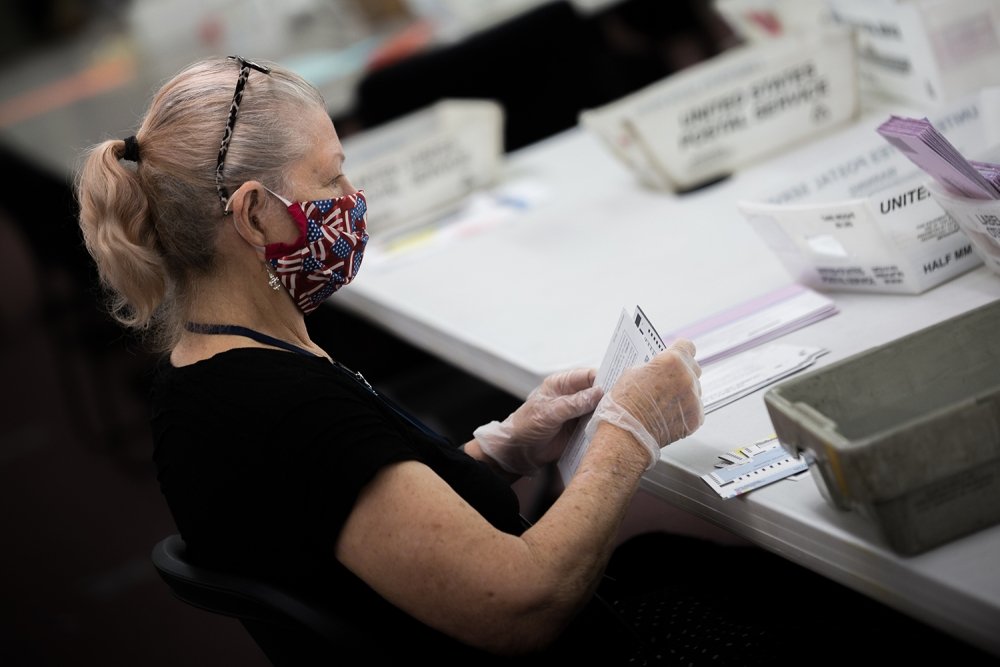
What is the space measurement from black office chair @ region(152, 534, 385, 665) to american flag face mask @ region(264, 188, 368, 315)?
40cm

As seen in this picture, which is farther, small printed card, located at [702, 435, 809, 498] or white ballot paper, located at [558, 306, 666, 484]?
white ballot paper, located at [558, 306, 666, 484]

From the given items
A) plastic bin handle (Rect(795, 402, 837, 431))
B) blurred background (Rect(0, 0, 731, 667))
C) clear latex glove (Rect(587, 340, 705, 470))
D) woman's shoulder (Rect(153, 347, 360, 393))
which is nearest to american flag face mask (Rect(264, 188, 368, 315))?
woman's shoulder (Rect(153, 347, 360, 393))

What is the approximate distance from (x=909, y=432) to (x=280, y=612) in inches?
27.9

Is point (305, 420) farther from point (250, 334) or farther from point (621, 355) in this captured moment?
point (621, 355)

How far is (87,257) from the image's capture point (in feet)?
11.5

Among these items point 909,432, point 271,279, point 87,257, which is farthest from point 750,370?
point 87,257

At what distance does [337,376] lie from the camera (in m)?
1.38

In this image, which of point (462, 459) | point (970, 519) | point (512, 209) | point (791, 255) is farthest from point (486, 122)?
point (970, 519)

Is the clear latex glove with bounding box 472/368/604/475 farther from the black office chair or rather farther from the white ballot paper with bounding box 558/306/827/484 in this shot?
the black office chair

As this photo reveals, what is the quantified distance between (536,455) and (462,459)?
0.71 ft

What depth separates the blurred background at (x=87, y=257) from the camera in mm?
3199

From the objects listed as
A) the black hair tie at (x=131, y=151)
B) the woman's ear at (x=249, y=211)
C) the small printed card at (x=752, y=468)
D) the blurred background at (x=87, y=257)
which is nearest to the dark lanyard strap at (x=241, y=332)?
the woman's ear at (x=249, y=211)

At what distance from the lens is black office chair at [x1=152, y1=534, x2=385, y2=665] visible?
4.20 ft

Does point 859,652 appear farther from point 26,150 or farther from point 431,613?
point 26,150
